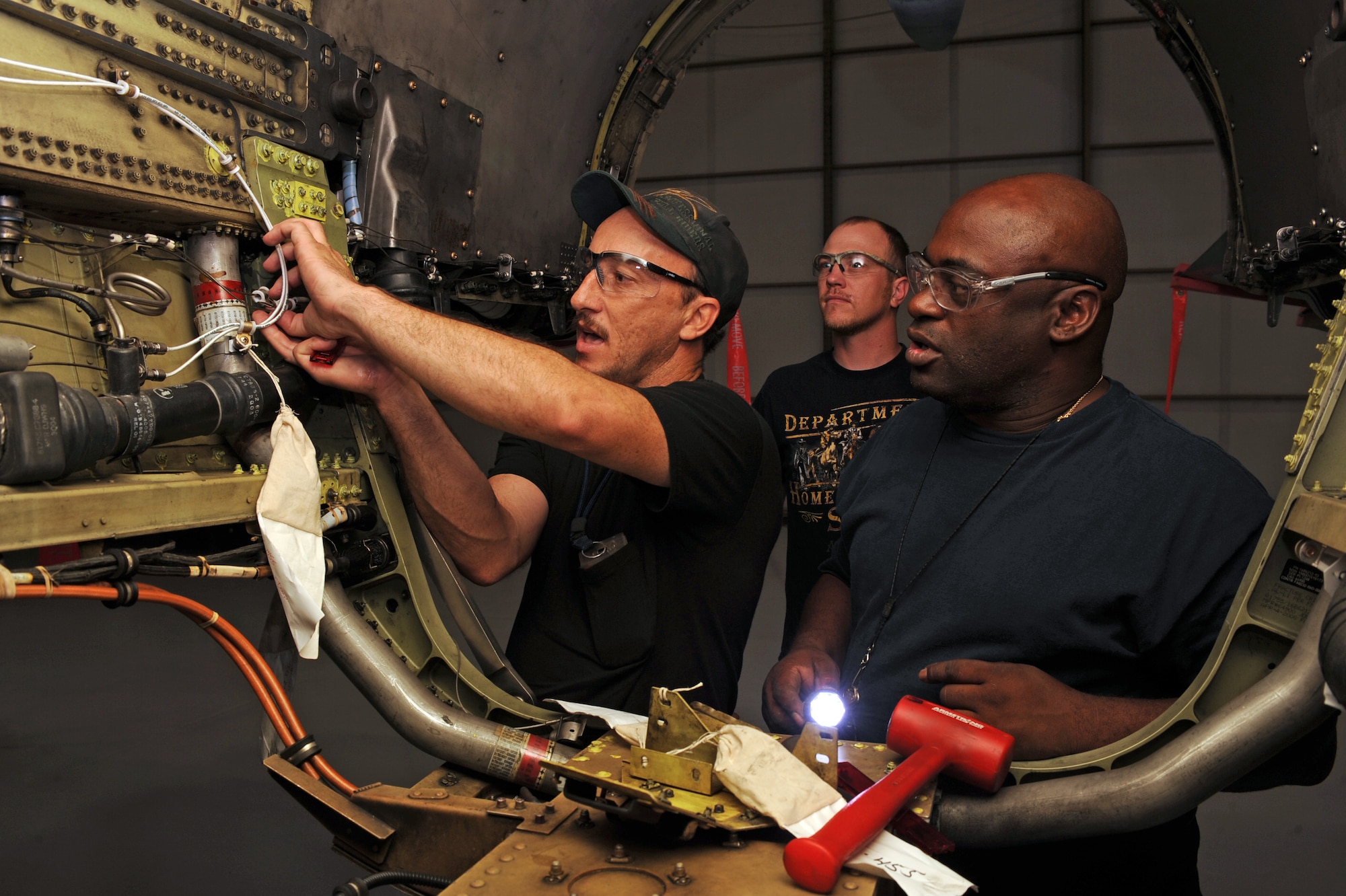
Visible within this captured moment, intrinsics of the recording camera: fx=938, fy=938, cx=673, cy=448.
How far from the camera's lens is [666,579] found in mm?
1769

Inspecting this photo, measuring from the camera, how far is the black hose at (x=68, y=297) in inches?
51.6

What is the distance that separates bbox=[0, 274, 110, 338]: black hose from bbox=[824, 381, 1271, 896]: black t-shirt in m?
1.25

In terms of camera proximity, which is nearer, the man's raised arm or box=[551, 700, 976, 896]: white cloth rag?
box=[551, 700, 976, 896]: white cloth rag

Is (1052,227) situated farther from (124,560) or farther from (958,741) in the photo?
(124,560)

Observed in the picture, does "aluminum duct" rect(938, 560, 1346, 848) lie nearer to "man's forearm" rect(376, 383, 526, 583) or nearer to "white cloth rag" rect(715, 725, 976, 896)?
"white cloth rag" rect(715, 725, 976, 896)

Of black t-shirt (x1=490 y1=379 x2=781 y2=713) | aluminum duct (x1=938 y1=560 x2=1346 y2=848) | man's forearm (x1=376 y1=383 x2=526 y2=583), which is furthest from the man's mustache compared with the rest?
aluminum duct (x1=938 y1=560 x2=1346 y2=848)

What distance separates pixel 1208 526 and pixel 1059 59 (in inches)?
313

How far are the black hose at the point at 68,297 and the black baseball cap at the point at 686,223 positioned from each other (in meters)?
0.88

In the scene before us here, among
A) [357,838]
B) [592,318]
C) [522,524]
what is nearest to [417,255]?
[592,318]

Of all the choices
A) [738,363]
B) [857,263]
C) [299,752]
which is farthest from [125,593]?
[738,363]

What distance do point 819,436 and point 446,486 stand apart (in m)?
1.38

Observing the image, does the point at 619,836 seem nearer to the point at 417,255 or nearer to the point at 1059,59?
the point at 417,255

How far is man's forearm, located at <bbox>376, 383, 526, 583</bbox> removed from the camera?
5.51 feet

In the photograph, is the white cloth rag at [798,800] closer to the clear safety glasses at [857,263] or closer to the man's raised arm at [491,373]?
the man's raised arm at [491,373]
